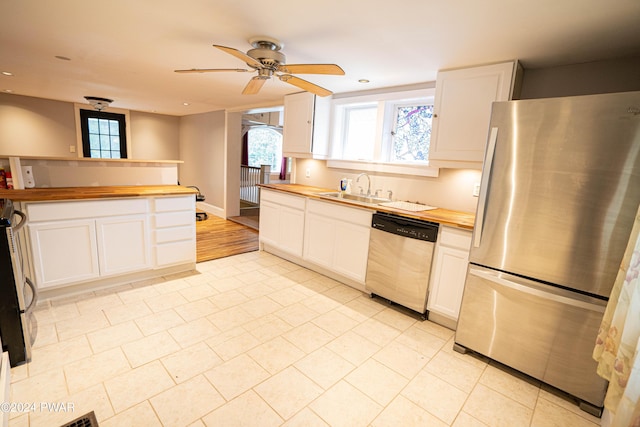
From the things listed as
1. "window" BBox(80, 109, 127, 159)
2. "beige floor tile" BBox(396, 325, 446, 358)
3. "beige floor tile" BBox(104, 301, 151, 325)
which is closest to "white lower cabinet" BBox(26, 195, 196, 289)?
"beige floor tile" BBox(104, 301, 151, 325)

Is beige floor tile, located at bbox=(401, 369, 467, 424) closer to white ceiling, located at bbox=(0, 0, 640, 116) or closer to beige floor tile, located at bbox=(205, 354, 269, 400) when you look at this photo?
beige floor tile, located at bbox=(205, 354, 269, 400)

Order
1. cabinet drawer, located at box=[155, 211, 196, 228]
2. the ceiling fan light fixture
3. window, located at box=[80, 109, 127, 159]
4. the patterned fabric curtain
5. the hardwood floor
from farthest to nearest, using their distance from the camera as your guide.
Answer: window, located at box=[80, 109, 127, 159] → the ceiling fan light fixture → the hardwood floor → cabinet drawer, located at box=[155, 211, 196, 228] → the patterned fabric curtain

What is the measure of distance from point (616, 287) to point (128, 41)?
11.8 feet

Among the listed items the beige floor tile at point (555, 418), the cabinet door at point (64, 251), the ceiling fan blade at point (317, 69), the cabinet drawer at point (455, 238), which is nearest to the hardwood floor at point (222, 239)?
the cabinet door at point (64, 251)

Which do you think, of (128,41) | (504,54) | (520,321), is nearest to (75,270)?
(128,41)

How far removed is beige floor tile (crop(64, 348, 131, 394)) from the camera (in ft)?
5.57

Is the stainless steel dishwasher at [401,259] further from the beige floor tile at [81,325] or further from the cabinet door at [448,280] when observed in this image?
the beige floor tile at [81,325]

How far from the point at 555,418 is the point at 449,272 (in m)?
1.04

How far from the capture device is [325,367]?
6.43 feet

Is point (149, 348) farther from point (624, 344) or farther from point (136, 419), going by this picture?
point (624, 344)

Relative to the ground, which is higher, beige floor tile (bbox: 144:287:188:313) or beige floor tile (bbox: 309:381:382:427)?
beige floor tile (bbox: 144:287:188:313)

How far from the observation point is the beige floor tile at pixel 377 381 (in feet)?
5.76

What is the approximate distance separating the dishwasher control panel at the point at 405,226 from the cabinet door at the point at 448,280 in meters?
0.15

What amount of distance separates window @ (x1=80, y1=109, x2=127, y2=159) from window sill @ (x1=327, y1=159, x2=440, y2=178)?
18.0 feet
